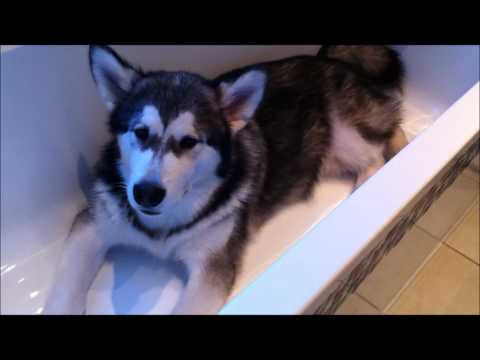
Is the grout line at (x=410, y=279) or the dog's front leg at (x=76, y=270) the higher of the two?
the dog's front leg at (x=76, y=270)

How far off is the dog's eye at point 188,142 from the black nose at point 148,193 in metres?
0.11

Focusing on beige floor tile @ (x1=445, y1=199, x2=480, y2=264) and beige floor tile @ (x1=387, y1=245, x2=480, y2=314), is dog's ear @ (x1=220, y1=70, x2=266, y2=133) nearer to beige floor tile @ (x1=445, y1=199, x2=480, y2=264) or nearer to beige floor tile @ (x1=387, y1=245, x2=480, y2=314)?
beige floor tile @ (x1=387, y1=245, x2=480, y2=314)

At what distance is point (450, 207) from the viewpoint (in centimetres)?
152

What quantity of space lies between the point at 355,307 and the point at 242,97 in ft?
2.37

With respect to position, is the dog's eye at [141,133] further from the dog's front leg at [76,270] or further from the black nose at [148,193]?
the dog's front leg at [76,270]

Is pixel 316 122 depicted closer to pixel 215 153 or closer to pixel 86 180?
pixel 215 153

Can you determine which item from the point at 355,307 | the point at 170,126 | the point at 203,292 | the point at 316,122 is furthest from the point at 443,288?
the point at 170,126

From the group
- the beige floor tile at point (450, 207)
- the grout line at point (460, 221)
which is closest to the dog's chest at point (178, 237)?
the beige floor tile at point (450, 207)

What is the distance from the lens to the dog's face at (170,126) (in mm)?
867

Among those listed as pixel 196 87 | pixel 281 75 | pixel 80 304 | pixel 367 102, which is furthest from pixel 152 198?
pixel 367 102
